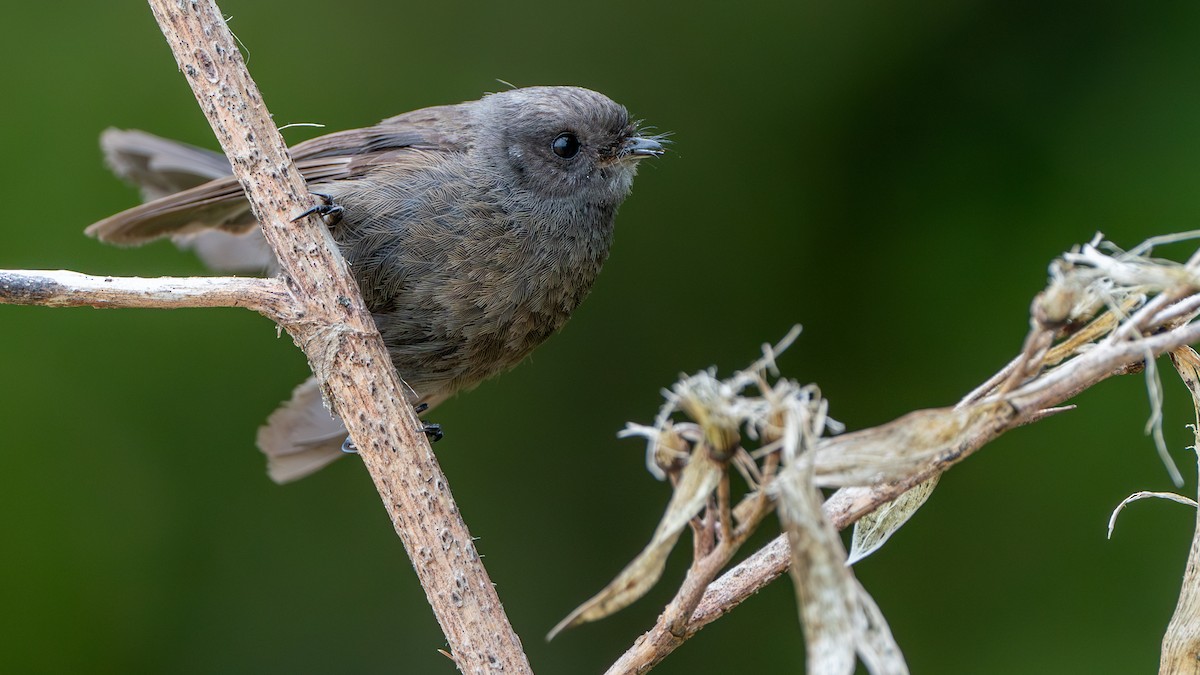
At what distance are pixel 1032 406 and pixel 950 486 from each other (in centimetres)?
341

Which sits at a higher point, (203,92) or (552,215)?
(203,92)

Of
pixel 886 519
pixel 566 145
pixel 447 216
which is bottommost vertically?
pixel 886 519

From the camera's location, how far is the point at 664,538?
1.30 metres

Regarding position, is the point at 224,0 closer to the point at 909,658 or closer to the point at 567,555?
the point at 567,555

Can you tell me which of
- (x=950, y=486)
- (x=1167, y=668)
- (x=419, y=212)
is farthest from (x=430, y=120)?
(x=1167, y=668)

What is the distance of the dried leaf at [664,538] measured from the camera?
1.30m

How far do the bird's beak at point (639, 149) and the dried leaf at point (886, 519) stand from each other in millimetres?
2269

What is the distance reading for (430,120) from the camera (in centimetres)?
382

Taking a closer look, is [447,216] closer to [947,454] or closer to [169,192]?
[169,192]

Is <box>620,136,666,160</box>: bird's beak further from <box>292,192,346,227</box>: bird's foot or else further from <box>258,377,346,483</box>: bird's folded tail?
<box>258,377,346,483</box>: bird's folded tail

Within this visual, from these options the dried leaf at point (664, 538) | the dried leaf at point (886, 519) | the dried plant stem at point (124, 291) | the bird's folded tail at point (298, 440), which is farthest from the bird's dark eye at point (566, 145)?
the dried leaf at point (664, 538)

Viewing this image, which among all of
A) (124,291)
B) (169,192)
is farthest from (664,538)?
(169,192)

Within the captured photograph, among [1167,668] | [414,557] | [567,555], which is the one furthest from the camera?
[567,555]

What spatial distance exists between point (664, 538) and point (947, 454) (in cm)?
47
